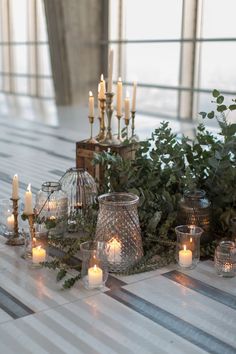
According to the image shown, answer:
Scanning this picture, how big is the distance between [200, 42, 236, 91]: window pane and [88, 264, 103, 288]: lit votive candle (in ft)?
23.8

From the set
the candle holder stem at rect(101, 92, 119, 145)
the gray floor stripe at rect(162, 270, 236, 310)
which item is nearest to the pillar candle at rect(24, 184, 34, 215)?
the gray floor stripe at rect(162, 270, 236, 310)

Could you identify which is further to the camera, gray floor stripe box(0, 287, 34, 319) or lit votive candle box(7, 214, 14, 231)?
lit votive candle box(7, 214, 14, 231)

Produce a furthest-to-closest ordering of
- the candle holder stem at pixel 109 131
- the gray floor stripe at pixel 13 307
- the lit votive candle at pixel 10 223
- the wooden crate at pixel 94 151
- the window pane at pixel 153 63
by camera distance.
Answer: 1. the window pane at pixel 153 63
2. the candle holder stem at pixel 109 131
3. the wooden crate at pixel 94 151
4. the lit votive candle at pixel 10 223
5. the gray floor stripe at pixel 13 307

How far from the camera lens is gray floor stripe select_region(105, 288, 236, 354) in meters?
2.01

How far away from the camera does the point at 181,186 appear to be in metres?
3.11

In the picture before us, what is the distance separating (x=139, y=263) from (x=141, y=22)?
28.7 feet

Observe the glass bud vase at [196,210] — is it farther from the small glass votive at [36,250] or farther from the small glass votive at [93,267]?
the small glass votive at [36,250]

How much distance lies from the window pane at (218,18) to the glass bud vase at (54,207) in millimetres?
6938

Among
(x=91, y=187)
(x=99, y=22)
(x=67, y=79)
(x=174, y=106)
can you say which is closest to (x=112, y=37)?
(x=99, y=22)

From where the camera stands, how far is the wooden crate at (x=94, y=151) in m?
Answer: 3.37

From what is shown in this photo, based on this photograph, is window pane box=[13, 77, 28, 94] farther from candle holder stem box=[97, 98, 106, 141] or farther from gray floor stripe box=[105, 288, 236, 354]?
gray floor stripe box=[105, 288, 236, 354]

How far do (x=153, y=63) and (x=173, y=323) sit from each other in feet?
29.3

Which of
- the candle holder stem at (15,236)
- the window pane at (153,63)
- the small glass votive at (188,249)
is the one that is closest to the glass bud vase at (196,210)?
the small glass votive at (188,249)

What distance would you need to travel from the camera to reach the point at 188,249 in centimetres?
274
